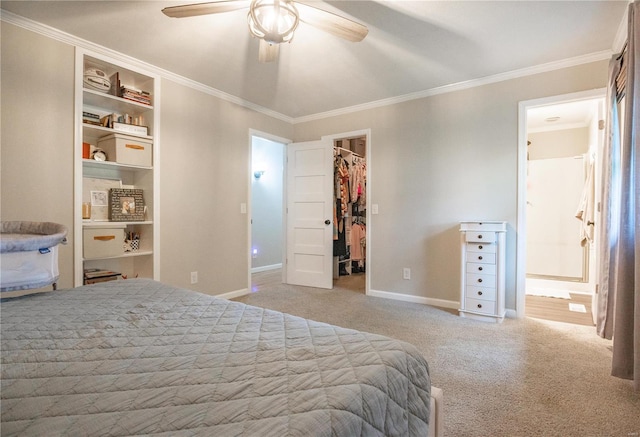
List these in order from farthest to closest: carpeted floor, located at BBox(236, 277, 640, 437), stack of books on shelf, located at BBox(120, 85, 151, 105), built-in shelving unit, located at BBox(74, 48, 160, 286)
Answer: stack of books on shelf, located at BBox(120, 85, 151, 105) → built-in shelving unit, located at BBox(74, 48, 160, 286) → carpeted floor, located at BBox(236, 277, 640, 437)

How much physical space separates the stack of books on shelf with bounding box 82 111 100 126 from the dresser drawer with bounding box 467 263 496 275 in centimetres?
370

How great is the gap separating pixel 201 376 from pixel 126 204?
2643mm

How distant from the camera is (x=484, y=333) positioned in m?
2.67

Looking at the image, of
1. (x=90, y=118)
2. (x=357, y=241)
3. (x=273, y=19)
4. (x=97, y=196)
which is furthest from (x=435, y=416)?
(x=357, y=241)

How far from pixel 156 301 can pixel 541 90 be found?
370cm

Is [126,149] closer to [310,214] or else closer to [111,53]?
[111,53]

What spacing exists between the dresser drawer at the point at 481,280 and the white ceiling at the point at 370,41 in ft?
6.64

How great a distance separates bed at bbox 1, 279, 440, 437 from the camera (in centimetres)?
62

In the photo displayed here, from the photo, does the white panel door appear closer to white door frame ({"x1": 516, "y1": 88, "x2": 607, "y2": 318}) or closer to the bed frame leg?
white door frame ({"x1": 516, "y1": 88, "x2": 607, "y2": 318})

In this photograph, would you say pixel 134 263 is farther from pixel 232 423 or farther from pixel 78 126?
pixel 232 423

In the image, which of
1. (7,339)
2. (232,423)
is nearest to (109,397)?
(232,423)

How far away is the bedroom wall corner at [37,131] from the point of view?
2250 millimetres

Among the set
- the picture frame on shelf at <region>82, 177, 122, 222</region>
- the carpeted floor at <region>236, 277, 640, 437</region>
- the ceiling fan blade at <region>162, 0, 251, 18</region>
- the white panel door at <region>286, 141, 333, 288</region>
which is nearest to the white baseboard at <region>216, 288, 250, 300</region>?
the carpeted floor at <region>236, 277, 640, 437</region>

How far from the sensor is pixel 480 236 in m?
3.04
